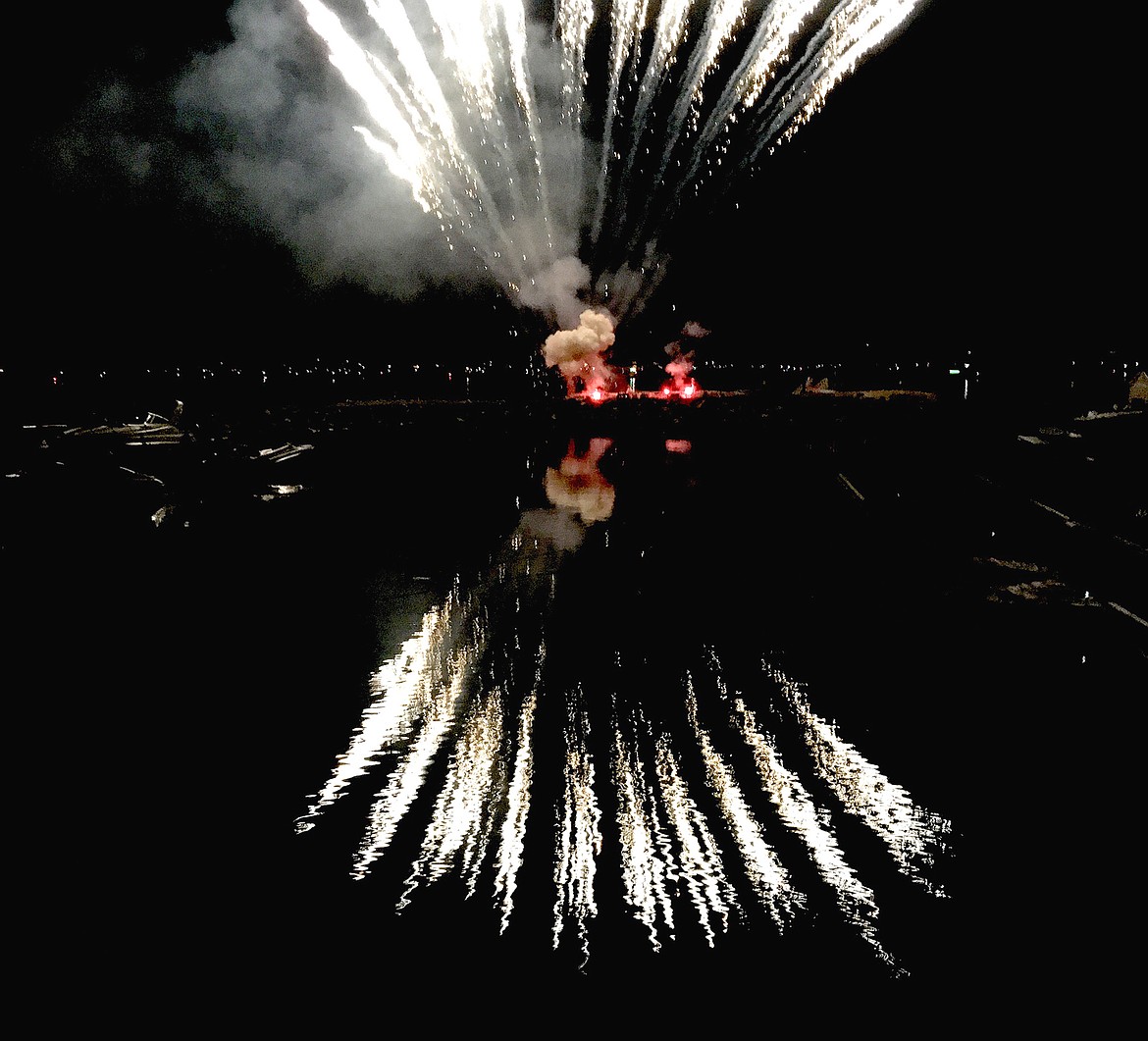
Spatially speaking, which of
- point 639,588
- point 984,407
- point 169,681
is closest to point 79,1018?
point 169,681

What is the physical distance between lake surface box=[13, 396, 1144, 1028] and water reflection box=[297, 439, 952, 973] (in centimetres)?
2

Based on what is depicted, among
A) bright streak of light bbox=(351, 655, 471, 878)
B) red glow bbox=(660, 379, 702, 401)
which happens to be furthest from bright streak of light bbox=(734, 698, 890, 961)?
red glow bbox=(660, 379, 702, 401)

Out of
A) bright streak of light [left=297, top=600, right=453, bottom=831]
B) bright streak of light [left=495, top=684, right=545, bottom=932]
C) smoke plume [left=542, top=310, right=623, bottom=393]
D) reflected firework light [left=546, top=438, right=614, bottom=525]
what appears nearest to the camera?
bright streak of light [left=495, top=684, right=545, bottom=932]

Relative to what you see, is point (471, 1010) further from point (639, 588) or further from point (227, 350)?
point (227, 350)

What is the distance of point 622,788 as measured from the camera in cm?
427

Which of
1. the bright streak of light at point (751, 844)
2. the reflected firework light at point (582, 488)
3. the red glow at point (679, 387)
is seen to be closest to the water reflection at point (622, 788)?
the bright streak of light at point (751, 844)

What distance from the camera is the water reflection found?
3.38 metres

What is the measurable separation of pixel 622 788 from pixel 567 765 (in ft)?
1.28

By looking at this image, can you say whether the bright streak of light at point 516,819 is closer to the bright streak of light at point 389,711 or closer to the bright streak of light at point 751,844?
the bright streak of light at point 389,711

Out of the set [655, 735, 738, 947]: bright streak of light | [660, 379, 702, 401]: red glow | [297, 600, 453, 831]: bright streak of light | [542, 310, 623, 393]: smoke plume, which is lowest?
[660, 379, 702, 401]: red glow

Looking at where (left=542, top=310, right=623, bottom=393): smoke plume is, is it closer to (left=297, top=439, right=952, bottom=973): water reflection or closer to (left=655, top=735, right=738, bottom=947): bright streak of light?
(left=297, top=439, right=952, bottom=973): water reflection

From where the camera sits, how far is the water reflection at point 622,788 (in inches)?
133

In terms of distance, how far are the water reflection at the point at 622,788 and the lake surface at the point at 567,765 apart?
0.07 ft

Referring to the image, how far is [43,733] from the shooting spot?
5059 mm
